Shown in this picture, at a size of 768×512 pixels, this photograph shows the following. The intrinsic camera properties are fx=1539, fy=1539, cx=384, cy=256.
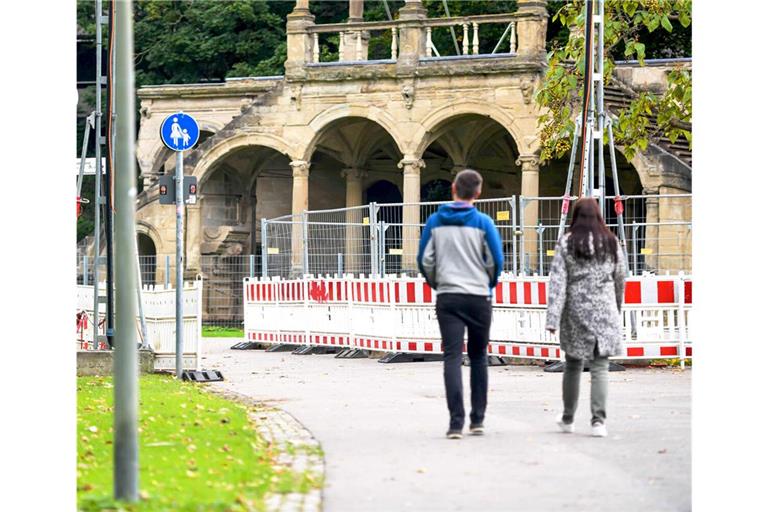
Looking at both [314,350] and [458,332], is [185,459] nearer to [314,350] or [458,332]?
[458,332]

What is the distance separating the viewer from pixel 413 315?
20891 mm

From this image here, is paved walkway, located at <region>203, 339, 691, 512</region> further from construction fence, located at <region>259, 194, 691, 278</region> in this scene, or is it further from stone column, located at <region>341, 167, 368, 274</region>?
stone column, located at <region>341, 167, 368, 274</region>

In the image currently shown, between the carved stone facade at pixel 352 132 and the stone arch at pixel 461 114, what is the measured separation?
24 millimetres

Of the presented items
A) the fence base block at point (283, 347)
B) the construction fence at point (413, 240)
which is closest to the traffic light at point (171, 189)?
the construction fence at point (413, 240)

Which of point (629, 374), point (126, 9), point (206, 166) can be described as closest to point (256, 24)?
point (206, 166)

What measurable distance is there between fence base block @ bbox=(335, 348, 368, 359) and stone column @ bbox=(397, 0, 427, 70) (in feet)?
49.3

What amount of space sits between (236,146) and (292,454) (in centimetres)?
2958

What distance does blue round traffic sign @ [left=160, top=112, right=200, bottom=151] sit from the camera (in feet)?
56.9

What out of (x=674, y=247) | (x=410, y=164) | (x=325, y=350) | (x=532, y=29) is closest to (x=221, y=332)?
(x=410, y=164)

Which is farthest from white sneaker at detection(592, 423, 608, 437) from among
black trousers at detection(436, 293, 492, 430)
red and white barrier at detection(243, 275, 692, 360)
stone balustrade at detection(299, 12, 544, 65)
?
stone balustrade at detection(299, 12, 544, 65)

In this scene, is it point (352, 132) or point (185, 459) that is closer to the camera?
point (185, 459)
